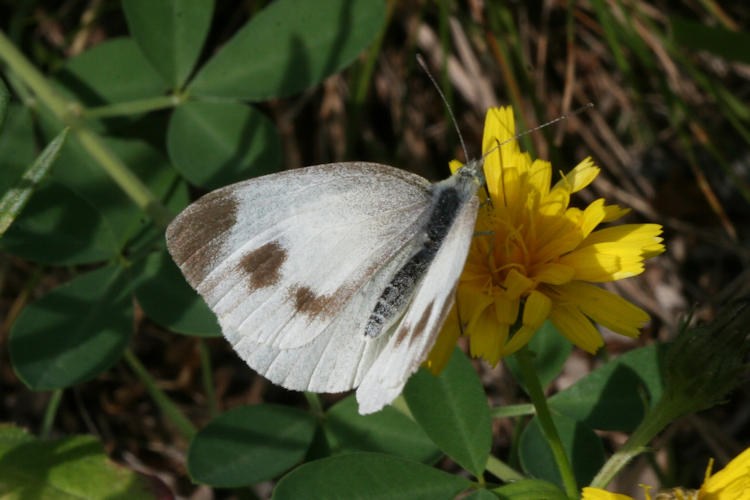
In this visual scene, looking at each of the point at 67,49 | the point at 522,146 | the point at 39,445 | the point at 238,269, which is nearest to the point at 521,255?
the point at 238,269

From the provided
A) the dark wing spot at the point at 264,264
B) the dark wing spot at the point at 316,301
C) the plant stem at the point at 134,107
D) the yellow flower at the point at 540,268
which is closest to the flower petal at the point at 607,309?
the yellow flower at the point at 540,268

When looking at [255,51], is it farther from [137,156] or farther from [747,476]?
[747,476]

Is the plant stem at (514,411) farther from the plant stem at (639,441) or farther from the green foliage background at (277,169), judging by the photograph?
the plant stem at (639,441)

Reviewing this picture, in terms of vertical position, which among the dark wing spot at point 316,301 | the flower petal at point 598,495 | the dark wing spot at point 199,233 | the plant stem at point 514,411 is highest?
the dark wing spot at point 199,233

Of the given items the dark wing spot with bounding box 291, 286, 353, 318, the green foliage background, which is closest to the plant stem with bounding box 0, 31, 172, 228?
the green foliage background

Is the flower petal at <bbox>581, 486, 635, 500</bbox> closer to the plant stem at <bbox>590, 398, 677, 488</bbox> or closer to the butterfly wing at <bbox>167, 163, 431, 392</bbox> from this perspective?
the plant stem at <bbox>590, 398, 677, 488</bbox>

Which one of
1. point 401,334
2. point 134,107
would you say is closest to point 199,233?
point 401,334
